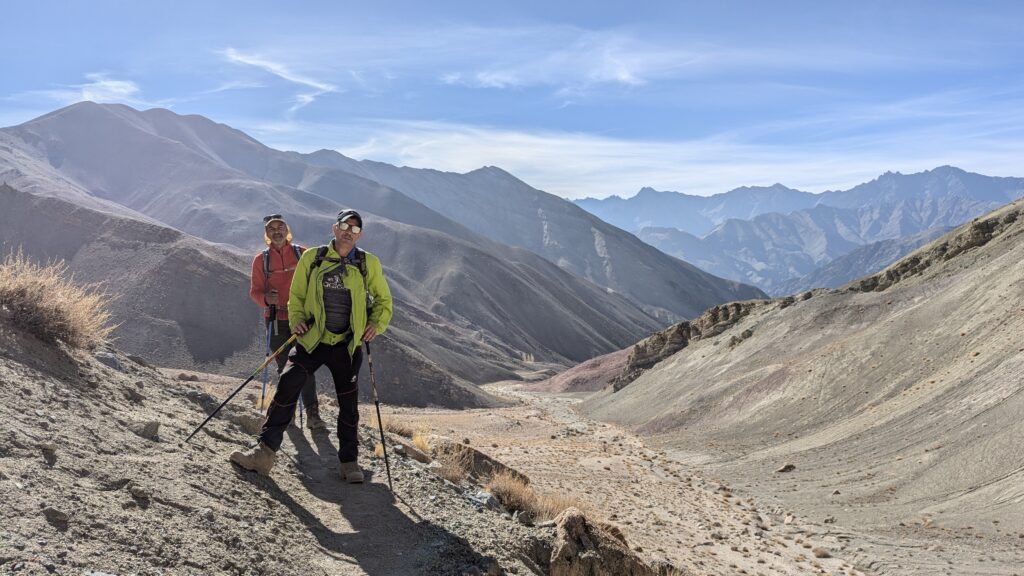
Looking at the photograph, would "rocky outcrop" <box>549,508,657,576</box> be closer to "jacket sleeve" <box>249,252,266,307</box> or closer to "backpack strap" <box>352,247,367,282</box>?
"backpack strap" <box>352,247,367,282</box>

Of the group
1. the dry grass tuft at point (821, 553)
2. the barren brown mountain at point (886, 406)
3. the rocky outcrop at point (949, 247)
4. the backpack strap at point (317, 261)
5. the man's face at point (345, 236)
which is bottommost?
the dry grass tuft at point (821, 553)

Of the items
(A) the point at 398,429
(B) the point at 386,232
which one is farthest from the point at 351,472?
(B) the point at 386,232

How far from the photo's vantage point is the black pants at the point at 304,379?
5.92 m

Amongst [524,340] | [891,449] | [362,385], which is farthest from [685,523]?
[524,340]

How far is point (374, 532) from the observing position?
5.54 metres

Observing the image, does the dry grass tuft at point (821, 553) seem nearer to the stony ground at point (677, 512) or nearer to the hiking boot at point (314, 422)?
the stony ground at point (677, 512)

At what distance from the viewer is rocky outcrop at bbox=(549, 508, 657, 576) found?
20.1ft

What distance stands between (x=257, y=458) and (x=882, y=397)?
2029cm

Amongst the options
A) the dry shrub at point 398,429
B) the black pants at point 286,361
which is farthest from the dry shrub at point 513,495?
the dry shrub at point 398,429

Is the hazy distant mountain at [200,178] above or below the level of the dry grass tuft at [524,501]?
above

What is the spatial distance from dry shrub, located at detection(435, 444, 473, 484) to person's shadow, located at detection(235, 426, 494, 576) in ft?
4.14

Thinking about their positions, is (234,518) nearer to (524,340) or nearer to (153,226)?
(153,226)

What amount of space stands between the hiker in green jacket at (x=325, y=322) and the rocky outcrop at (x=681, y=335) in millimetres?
34295

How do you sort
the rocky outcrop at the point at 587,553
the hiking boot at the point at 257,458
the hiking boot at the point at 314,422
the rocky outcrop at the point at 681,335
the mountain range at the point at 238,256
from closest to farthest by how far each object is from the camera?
1. the hiking boot at the point at 257,458
2. the rocky outcrop at the point at 587,553
3. the hiking boot at the point at 314,422
4. the rocky outcrop at the point at 681,335
5. the mountain range at the point at 238,256
